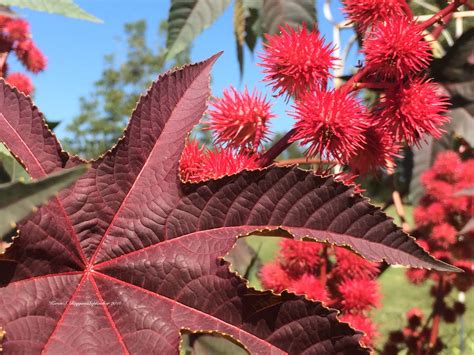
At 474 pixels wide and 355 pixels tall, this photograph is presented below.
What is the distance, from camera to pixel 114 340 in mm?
613

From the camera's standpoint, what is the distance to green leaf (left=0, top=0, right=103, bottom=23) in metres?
0.76

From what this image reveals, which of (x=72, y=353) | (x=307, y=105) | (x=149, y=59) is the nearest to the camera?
(x=72, y=353)

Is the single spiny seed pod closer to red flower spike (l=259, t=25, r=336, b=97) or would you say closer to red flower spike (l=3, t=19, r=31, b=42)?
red flower spike (l=259, t=25, r=336, b=97)

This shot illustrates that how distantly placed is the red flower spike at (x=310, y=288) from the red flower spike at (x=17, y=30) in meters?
0.89

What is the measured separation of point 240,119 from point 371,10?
0.35m

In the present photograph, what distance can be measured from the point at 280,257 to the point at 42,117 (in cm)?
63

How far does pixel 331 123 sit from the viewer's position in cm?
84

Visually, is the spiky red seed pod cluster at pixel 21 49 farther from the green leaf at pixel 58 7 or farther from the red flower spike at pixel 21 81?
the green leaf at pixel 58 7

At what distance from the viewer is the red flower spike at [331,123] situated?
0.84m

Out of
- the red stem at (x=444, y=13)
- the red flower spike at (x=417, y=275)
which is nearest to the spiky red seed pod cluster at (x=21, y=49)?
the red stem at (x=444, y=13)

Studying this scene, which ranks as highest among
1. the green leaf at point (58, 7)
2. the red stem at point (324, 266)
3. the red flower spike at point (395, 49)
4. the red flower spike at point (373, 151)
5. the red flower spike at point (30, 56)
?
the red flower spike at point (30, 56)

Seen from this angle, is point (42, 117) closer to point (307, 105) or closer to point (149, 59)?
point (307, 105)

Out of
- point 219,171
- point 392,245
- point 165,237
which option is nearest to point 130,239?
point 165,237

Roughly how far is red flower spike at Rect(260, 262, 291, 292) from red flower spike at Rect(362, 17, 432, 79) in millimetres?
417
